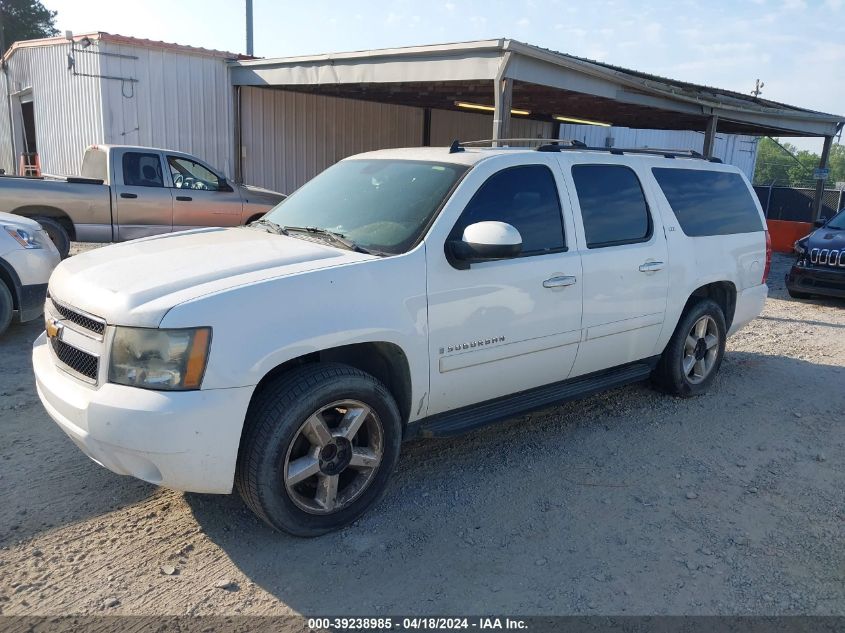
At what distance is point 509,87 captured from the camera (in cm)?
909

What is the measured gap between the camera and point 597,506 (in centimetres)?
380

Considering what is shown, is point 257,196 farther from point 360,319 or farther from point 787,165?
point 787,165

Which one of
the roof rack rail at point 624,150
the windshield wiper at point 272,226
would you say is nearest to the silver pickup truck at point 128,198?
the windshield wiper at point 272,226

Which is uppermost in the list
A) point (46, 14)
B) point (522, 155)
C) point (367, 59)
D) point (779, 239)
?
point (46, 14)

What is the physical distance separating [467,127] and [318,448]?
1755cm

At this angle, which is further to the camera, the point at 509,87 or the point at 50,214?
the point at 50,214

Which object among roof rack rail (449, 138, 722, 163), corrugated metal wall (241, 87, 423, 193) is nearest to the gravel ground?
roof rack rail (449, 138, 722, 163)

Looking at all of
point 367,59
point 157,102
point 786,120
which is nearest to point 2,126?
point 157,102

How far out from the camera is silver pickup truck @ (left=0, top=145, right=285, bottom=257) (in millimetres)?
9570

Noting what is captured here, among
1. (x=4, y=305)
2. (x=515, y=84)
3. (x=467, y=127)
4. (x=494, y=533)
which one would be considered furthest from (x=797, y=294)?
(x=467, y=127)

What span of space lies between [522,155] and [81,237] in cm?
806

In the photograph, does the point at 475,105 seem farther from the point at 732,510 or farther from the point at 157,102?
the point at 732,510

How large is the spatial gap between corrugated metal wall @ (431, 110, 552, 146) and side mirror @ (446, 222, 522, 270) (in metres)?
15.5

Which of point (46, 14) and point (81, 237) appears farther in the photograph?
point (46, 14)
